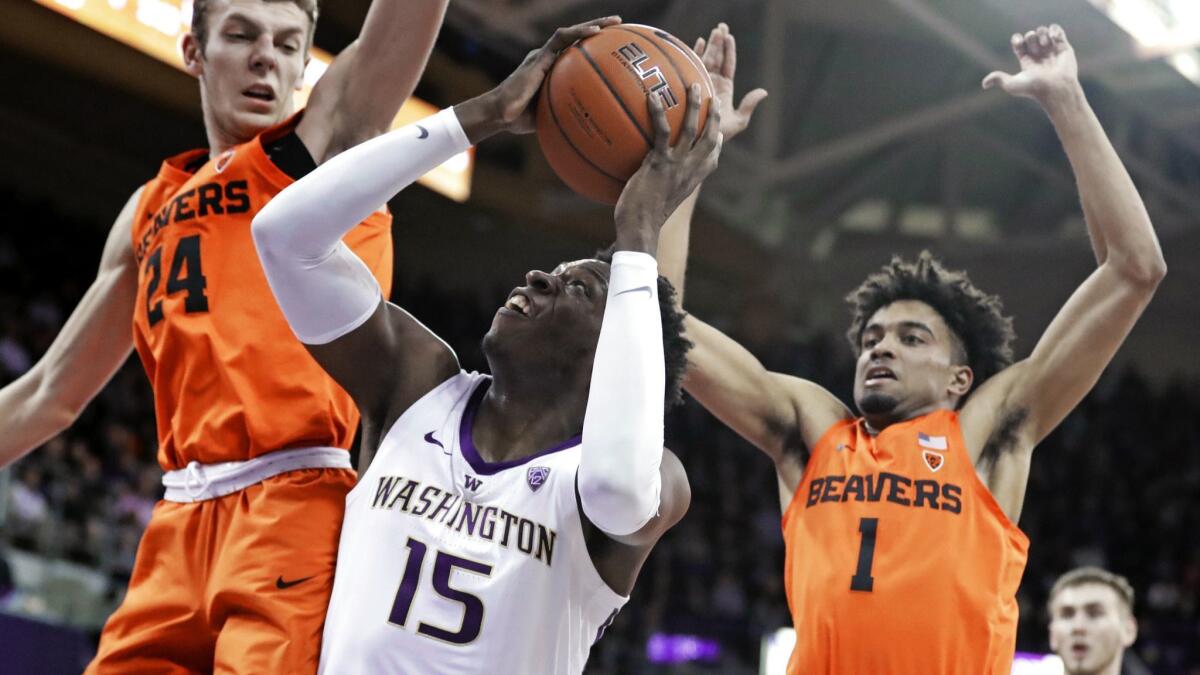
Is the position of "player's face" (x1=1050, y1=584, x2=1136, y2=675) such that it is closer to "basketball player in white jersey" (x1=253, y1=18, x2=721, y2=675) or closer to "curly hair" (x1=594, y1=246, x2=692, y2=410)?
"curly hair" (x1=594, y1=246, x2=692, y2=410)

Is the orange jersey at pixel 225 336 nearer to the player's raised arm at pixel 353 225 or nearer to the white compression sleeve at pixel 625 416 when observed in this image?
the player's raised arm at pixel 353 225

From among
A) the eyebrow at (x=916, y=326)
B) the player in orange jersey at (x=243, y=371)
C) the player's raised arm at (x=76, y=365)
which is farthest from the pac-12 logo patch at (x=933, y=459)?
the player's raised arm at (x=76, y=365)

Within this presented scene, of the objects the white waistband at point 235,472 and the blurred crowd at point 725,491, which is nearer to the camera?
the white waistband at point 235,472

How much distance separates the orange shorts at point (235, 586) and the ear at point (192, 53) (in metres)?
1.05

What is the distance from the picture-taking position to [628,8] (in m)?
15.5

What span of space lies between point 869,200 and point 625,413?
19.9m

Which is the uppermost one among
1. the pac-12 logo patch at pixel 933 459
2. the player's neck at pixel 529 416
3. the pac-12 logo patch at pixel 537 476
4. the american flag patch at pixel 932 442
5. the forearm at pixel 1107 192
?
the forearm at pixel 1107 192

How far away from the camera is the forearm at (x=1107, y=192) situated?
3801mm

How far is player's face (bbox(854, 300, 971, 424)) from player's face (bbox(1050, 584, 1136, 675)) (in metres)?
1.90

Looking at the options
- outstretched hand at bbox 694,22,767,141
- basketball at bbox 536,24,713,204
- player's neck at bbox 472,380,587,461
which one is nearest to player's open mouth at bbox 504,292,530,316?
player's neck at bbox 472,380,587,461

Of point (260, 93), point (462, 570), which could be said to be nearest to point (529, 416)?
point (462, 570)

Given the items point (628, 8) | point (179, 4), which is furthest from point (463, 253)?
point (179, 4)

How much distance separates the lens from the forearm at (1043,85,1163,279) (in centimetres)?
380

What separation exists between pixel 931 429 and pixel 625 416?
167 centimetres
